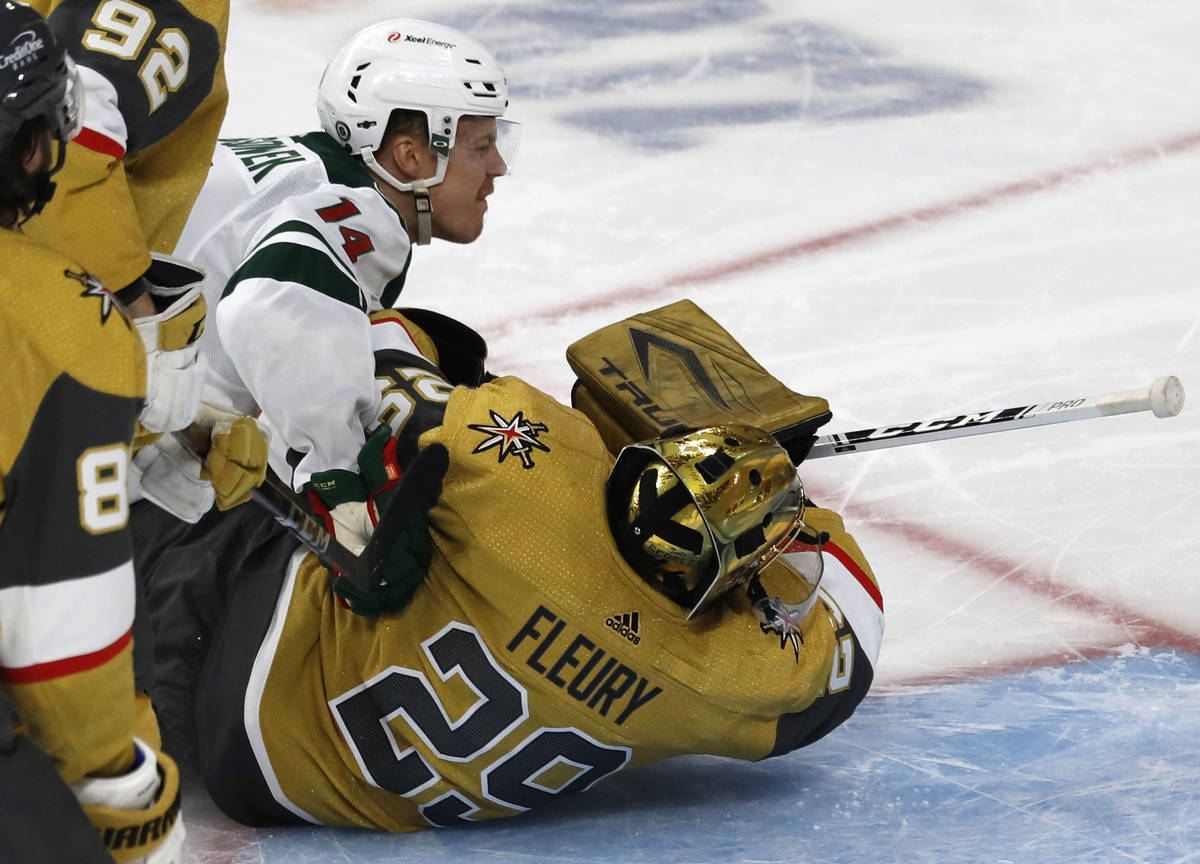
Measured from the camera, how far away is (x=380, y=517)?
82.7 inches

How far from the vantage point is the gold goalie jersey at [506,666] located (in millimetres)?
2096

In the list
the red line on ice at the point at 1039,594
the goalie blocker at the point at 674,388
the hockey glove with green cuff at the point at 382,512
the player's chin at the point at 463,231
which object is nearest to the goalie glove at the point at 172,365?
the hockey glove with green cuff at the point at 382,512

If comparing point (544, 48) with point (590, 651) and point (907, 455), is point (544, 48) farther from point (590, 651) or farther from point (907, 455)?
point (590, 651)

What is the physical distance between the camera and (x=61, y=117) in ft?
4.63

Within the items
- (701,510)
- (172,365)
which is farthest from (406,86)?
(172,365)

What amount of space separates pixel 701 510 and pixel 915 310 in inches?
77.4

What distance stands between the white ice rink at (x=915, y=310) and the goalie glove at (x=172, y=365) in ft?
2.38

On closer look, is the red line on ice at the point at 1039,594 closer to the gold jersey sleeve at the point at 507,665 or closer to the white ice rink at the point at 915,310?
the white ice rink at the point at 915,310

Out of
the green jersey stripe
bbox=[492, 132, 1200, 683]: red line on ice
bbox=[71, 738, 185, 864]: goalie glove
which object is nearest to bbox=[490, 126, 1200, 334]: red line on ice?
bbox=[492, 132, 1200, 683]: red line on ice

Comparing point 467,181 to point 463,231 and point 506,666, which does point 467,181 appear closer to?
point 463,231

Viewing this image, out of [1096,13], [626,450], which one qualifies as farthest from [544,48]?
[626,450]

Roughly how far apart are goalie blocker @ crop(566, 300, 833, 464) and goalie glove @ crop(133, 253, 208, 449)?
2.72ft

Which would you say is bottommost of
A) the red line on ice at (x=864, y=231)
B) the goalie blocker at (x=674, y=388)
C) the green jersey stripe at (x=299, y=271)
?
the red line on ice at (x=864, y=231)

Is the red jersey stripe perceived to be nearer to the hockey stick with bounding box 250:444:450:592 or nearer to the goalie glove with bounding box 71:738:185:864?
the goalie glove with bounding box 71:738:185:864
